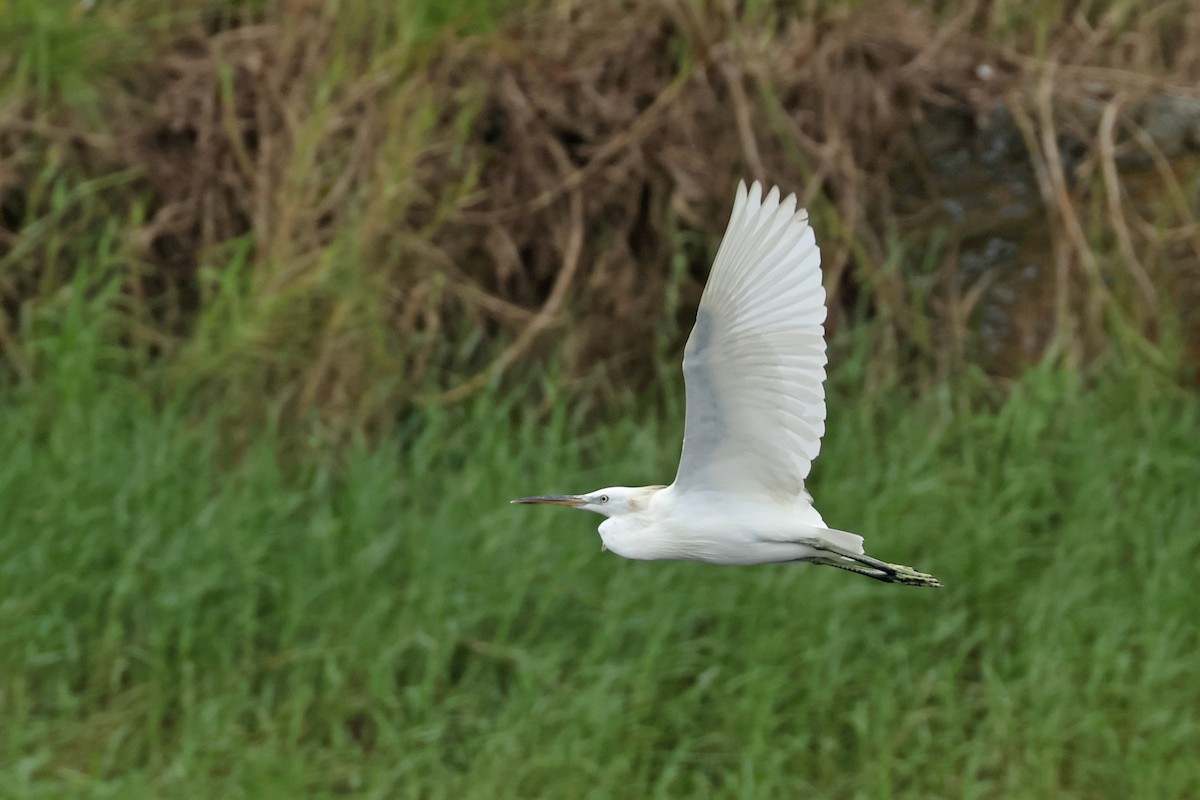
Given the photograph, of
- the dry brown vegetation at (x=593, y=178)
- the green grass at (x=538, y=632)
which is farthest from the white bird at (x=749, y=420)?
the dry brown vegetation at (x=593, y=178)

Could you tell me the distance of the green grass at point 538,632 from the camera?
3.62 metres

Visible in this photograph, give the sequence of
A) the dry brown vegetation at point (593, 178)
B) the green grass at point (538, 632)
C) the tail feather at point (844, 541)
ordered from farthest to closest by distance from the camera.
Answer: the dry brown vegetation at point (593, 178) → the green grass at point (538, 632) → the tail feather at point (844, 541)

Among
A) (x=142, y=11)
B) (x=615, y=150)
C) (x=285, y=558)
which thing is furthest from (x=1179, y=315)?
(x=142, y=11)

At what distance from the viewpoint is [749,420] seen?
250cm

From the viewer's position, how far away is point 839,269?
4.42 m

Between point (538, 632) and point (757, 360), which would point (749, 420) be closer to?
point (757, 360)

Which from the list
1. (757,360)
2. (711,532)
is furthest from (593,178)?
(711,532)

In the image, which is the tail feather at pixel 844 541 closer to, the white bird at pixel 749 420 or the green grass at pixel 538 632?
the white bird at pixel 749 420

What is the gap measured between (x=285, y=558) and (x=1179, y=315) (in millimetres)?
2413

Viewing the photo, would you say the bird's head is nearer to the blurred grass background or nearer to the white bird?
the white bird

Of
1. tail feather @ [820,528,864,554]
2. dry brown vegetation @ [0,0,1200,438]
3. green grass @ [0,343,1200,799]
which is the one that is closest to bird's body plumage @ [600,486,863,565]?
tail feather @ [820,528,864,554]

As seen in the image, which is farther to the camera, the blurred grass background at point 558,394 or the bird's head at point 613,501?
the blurred grass background at point 558,394

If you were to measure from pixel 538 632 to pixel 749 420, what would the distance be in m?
1.50

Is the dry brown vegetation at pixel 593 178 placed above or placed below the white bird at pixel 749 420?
above
